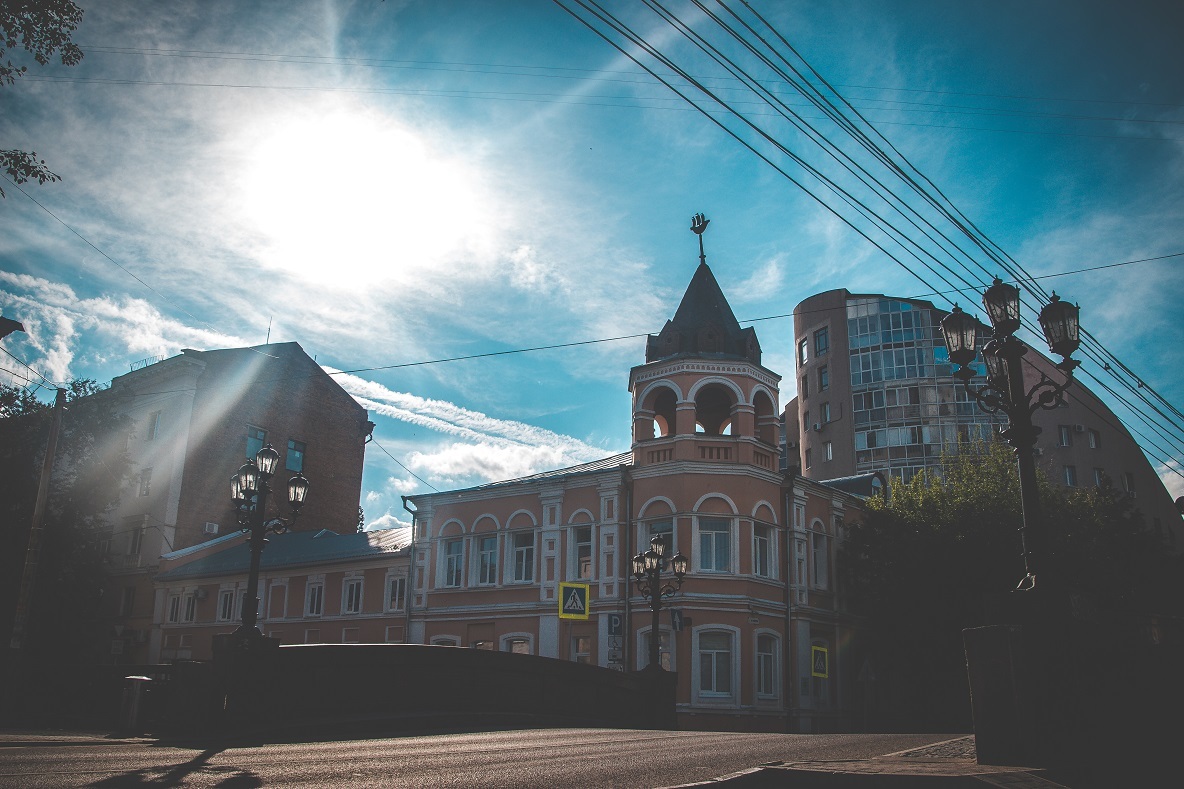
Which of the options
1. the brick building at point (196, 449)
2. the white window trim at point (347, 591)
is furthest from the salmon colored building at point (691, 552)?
the brick building at point (196, 449)

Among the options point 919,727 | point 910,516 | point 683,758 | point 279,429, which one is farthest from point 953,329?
point 279,429

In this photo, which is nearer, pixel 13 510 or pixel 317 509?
pixel 13 510

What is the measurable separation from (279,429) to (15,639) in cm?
2546

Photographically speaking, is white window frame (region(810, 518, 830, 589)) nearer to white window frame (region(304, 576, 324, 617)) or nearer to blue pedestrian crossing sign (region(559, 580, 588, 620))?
blue pedestrian crossing sign (region(559, 580, 588, 620))

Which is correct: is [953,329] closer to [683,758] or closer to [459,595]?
[683,758]

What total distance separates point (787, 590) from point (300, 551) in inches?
879

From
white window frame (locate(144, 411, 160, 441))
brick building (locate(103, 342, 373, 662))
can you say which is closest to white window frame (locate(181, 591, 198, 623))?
brick building (locate(103, 342, 373, 662))

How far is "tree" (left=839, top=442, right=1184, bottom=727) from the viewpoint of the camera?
91.9 ft

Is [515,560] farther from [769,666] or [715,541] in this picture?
[769,666]

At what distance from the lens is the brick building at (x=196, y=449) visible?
4394cm

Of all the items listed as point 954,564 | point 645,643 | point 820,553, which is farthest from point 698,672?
point 954,564

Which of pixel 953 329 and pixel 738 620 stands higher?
pixel 953 329

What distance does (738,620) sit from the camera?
1067 inches

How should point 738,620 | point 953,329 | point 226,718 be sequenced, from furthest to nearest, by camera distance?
1. point 738,620
2. point 226,718
3. point 953,329
